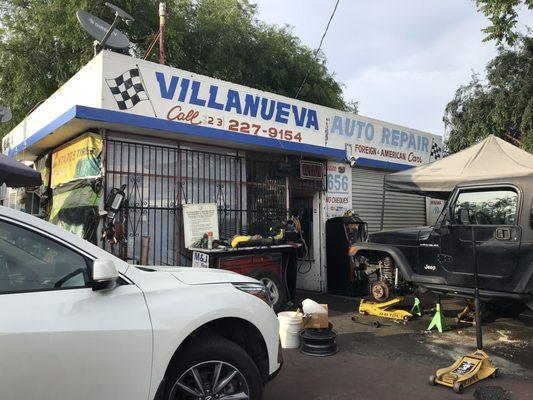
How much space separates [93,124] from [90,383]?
541 centimetres

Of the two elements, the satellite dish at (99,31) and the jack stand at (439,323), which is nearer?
the jack stand at (439,323)

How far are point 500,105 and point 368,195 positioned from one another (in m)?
7.11

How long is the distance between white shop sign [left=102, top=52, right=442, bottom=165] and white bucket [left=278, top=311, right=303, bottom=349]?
3.89 m

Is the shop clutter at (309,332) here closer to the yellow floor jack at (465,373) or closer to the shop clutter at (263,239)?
the yellow floor jack at (465,373)

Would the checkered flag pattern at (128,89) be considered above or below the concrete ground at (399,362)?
above

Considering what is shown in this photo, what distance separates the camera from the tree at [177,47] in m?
15.4

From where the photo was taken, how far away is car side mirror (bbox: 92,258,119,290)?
2744 mm

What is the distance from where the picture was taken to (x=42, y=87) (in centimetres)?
1582

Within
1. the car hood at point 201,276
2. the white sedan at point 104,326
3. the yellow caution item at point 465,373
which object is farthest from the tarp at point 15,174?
the yellow caution item at point 465,373

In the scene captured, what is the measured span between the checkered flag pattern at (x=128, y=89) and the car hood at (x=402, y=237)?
14.8 ft

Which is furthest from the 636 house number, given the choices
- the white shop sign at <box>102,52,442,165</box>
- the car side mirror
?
the car side mirror

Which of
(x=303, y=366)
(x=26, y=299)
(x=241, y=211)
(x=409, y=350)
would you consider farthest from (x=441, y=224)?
(x=26, y=299)

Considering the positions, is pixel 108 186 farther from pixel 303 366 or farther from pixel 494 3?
pixel 494 3

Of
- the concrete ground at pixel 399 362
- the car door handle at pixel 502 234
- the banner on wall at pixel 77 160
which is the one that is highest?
the banner on wall at pixel 77 160
